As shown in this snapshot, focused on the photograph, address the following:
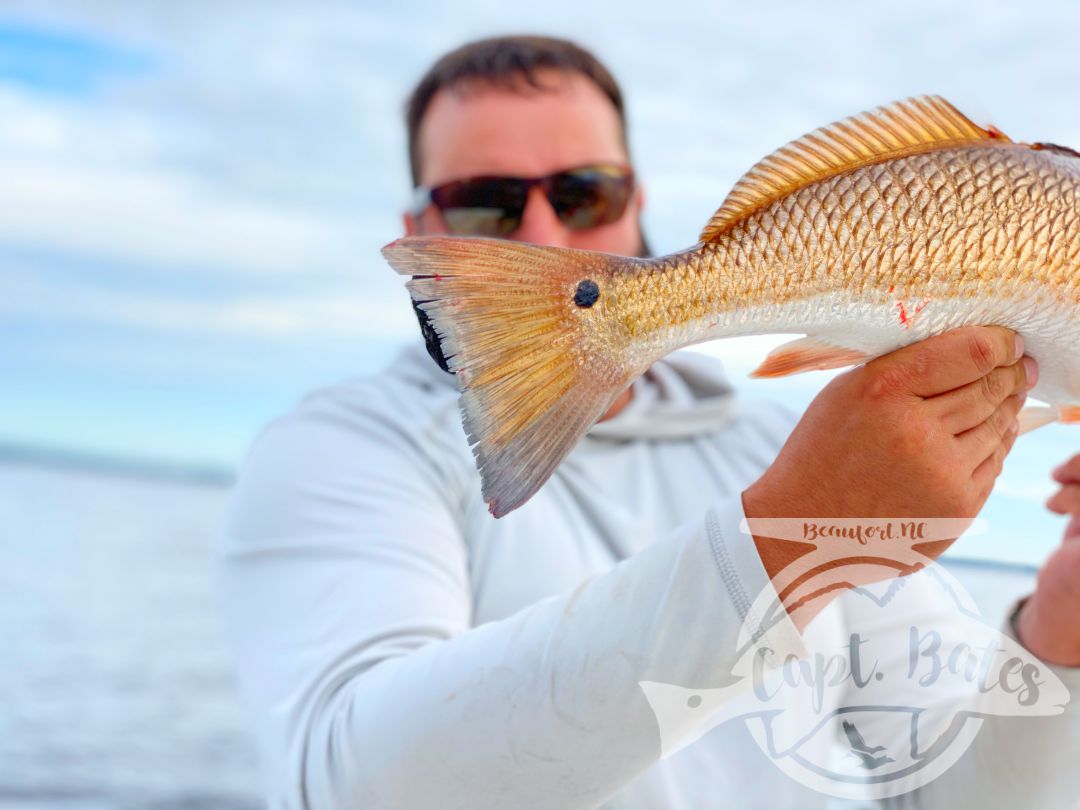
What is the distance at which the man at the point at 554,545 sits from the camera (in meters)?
1.07

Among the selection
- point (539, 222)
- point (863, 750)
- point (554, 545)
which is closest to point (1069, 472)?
point (863, 750)

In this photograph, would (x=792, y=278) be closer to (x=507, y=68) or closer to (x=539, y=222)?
(x=539, y=222)

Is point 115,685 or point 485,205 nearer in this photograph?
point 485,205

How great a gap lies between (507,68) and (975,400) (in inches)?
55.9

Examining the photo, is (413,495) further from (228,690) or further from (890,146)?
(228,690)

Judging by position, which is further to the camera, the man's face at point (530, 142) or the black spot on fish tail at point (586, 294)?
the man's face at point (530, 142)

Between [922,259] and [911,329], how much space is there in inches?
3.0

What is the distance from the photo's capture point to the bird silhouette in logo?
1813mm

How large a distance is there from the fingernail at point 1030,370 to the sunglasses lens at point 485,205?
1121mm

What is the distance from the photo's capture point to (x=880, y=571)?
1.12m

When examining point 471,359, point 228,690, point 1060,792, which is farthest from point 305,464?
point 228,690

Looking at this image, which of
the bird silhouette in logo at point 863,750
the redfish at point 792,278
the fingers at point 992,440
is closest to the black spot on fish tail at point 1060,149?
the redfish at point 792,278

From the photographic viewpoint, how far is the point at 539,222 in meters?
1.98

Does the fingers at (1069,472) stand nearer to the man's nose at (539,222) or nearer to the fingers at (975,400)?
the fingers at (975,400)
